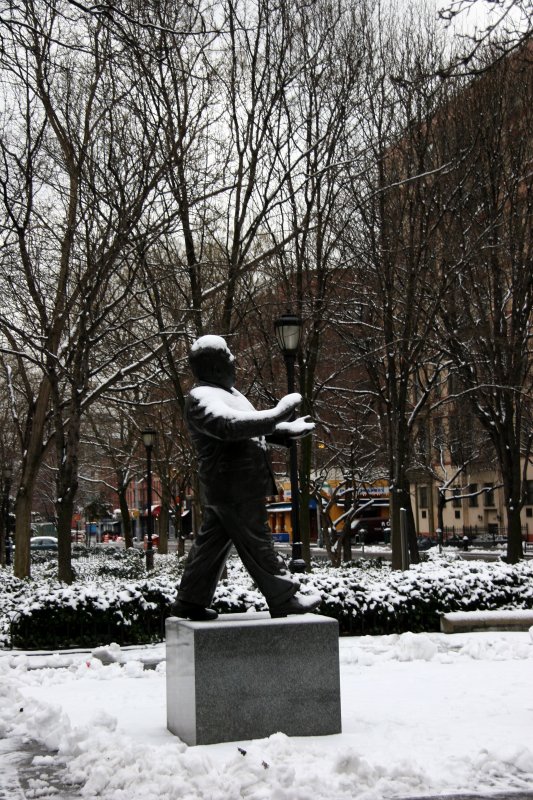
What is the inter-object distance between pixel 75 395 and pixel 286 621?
879 centimetres

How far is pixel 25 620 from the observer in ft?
40.5

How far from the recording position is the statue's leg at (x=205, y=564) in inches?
285

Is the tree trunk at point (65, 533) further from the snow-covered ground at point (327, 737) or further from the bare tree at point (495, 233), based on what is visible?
the bare tree at point (495, 233)

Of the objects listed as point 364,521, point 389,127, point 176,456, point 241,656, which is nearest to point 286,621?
point 241,656

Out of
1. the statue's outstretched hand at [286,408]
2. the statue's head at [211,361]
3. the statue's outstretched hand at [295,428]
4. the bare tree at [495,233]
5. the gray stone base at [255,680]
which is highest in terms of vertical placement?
the bare tree at [495,233]

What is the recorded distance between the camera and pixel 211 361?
740cm

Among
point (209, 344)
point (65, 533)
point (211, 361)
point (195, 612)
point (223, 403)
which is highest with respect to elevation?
point (209, 344)

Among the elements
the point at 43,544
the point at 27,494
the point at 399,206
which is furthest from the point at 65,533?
the point at 43,544

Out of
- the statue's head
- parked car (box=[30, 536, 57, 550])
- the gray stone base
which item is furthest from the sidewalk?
parked car (box=[30, 536, 57, 550])

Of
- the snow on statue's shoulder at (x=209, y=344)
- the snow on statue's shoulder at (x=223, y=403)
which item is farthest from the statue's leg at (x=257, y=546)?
the snow on statue's shoulder at (x=209, y=344)

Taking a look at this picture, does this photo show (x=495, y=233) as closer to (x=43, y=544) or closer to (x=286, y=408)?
(x=286, y=408)

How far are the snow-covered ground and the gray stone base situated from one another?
167 mm

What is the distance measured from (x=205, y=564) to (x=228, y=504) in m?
0.56

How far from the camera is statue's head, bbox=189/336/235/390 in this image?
291 inches
